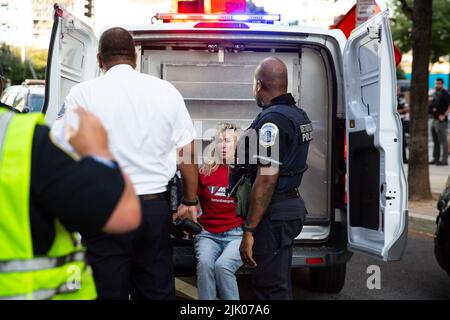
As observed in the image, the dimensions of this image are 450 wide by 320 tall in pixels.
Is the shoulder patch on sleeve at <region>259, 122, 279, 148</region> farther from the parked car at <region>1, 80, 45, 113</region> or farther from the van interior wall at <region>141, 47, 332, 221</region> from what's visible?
the parked car at <region>1, 80, 45, 113</region>

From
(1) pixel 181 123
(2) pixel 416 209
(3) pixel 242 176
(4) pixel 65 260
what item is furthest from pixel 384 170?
(2) pixel 416 209

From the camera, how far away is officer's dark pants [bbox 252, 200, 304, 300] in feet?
12.3

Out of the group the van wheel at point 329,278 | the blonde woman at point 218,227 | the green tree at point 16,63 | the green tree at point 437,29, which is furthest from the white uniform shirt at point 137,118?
the green tree at point 16,63

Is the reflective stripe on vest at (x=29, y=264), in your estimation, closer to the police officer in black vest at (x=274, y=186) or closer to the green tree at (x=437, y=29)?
the police officer in black vest at (x=274, y=186)

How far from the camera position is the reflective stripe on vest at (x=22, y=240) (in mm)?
1837

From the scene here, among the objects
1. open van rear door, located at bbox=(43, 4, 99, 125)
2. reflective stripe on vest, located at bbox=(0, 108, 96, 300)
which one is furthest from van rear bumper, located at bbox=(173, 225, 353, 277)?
A: reflective stripe on vest, located at bbox=(0, 108, 96, 300)

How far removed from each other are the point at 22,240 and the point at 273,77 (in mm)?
2253

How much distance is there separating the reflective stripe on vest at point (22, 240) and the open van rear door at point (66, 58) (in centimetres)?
241

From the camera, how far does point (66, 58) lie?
4582 millimetres

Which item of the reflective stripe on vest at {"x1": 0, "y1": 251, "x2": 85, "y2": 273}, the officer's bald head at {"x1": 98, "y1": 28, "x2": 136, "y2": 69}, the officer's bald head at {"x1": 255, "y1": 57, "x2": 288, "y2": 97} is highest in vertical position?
the officer's bald head at {"x1": 98, "y1": 28, "x2": 136, "y2": 69}

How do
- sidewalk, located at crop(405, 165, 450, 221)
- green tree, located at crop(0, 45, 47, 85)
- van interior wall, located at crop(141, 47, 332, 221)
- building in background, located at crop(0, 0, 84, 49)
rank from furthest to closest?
1. green tree, located at crop(0, 45, 47, 85)
2. sidewalk, located at crop(405, 165, 450, 221)
3. building in background, located at crop(0, 0, 84, 49)
4. van interior wall, located at crop(141, 47, 332, 221)

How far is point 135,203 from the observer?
185cm

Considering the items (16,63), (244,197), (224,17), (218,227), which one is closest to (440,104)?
(224,17)

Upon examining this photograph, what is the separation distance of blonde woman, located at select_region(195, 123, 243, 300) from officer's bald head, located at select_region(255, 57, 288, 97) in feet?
3.31
